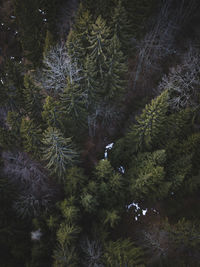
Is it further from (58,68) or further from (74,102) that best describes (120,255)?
(58,68)

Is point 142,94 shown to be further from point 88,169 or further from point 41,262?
point 41,262

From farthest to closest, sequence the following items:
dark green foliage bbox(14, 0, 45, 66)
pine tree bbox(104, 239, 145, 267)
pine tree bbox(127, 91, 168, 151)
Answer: dark green foliage bbox(14, 0, 45, 66), pine tree bbox(127, 91, 168, 151), pine tree bbox(104, 239, 145, 267)

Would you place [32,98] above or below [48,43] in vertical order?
below

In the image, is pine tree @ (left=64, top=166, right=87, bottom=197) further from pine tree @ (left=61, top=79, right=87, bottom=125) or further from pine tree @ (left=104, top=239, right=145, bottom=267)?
pine tree @ (left=61, top=79, right=87, bottom=125)

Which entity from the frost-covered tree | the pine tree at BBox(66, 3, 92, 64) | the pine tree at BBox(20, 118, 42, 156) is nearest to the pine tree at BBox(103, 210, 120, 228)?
the pine tree at BBox(20, 118, 42, 156)

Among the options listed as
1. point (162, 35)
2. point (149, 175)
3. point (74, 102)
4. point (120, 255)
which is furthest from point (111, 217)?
point (162, 35)
